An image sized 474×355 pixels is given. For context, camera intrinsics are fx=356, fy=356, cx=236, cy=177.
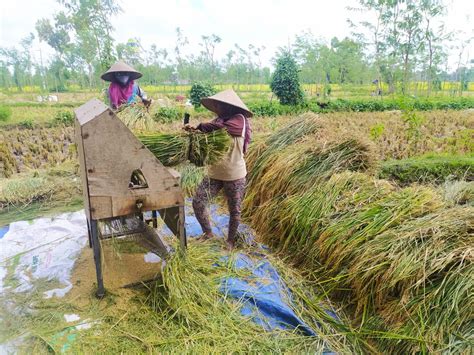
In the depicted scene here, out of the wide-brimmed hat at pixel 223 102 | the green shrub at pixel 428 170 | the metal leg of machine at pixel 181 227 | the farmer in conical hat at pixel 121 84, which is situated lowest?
→ the green shrub at pixel 428 170

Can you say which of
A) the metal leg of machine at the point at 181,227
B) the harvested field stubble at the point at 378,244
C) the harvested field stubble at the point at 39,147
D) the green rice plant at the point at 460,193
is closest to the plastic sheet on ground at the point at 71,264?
the harvested field stubble at the point at 378,244

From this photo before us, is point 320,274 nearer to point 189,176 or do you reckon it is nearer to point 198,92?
point 189,176

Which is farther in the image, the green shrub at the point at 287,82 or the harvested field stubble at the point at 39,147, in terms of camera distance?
the green shrub at the point at 287,82

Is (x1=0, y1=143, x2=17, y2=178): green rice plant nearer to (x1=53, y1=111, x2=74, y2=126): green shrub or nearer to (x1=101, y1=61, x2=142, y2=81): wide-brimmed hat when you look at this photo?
(x1=101, y1=61, x2=142, y2=81): wide-brimmed hat

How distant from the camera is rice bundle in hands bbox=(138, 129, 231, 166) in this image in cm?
233

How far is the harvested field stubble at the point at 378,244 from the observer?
1865 millimetres

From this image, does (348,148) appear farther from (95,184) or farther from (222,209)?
(95,184)

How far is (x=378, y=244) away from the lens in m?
2.34

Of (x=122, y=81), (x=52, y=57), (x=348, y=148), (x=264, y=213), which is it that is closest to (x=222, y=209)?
(x=264, y=213)

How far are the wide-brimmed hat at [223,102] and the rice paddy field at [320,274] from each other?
379mm

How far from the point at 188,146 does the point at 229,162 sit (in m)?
0.56

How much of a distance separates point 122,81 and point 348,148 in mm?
2571

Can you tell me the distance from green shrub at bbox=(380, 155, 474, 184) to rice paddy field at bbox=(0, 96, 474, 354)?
1.30 metres

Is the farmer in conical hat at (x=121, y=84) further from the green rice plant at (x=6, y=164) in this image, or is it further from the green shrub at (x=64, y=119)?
the green shrub at (x=64, y=119)
